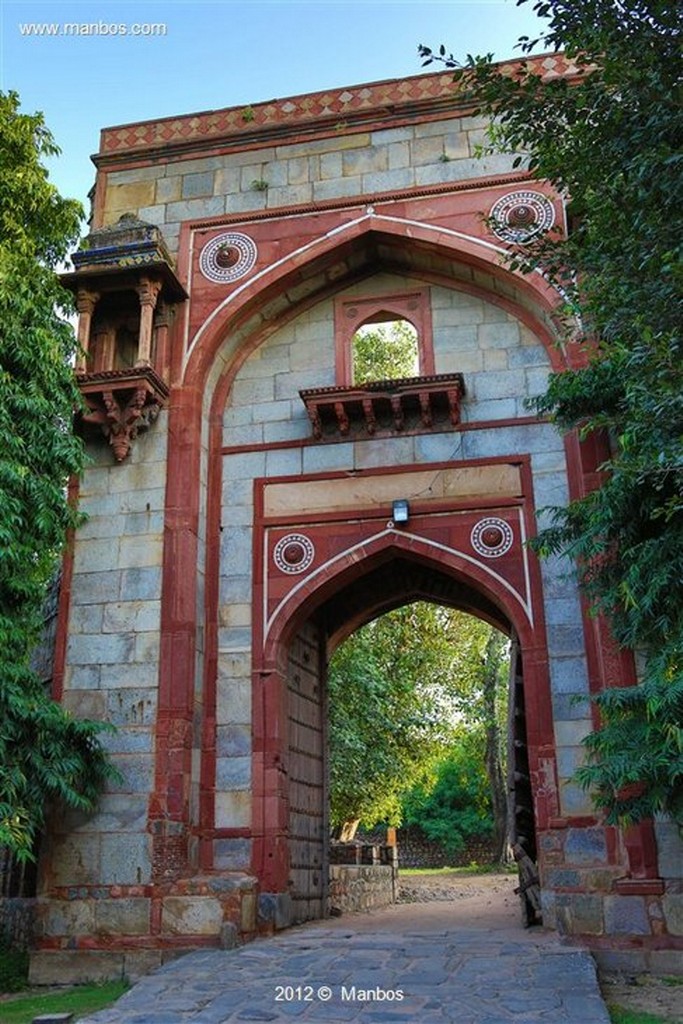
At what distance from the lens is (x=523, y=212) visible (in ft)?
31.5

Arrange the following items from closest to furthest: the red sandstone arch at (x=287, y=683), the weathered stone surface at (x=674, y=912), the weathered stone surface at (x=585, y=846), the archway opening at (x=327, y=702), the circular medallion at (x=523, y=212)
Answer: the weathered stone surface at (x=674, y=912)
the weathered stone surface at (x=585, y=846)
the red sandstone arch at (x=287, y=683)
the archway opening at (x=327, y=702)
the circular medallion at (x=523, y=212)

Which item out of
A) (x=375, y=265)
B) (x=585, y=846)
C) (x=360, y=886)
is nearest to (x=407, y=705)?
(x=360, y=886)

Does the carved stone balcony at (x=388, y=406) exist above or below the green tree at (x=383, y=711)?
above

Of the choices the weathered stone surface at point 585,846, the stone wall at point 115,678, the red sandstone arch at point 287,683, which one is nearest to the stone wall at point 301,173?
the stone wall at point 115,678

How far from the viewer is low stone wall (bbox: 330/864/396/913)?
37.4ft

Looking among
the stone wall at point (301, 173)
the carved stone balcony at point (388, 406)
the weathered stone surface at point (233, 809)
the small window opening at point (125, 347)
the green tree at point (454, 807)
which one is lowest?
the weathered stone surface at point (233, 809)

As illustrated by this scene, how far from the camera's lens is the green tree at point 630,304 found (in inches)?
220

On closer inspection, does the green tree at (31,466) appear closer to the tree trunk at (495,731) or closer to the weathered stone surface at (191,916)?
the weathered stone surface at (191,916)

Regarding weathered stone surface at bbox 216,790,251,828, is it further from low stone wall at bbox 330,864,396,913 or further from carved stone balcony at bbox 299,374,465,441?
carved stone balcony at bbox 299,374,465,441

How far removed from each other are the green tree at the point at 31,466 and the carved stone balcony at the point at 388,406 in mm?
2272

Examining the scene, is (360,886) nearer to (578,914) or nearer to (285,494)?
(578,914)

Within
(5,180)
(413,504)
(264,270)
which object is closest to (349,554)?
(413,504)

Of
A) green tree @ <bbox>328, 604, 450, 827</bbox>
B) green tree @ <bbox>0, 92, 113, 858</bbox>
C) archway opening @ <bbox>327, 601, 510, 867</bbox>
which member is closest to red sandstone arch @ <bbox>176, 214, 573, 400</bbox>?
green tree @ <bbox>0, 92, 113, 858</bbox>

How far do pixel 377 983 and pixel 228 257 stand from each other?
22.8 feet
